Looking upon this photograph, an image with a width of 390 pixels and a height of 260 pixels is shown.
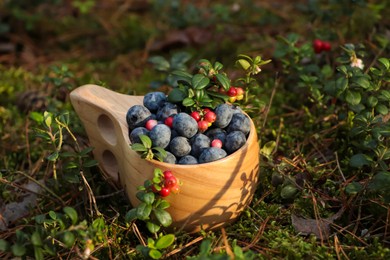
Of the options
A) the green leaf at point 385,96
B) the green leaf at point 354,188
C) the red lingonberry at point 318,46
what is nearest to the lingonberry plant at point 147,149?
the green leaf at point 354,188

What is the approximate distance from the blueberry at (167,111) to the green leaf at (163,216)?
14.9 inches

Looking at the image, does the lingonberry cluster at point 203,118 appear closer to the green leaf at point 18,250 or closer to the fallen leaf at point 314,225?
the fallen leaf at point 314,225

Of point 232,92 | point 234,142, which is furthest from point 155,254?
point 232,92

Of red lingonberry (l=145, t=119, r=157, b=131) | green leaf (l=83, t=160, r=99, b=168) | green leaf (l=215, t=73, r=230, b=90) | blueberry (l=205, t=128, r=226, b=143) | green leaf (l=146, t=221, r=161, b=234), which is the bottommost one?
green leaf (l=146, t=221, r=161, b=234)

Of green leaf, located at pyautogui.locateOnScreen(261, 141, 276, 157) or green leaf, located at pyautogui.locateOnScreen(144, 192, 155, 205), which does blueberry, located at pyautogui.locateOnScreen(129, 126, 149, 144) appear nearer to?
green leaf, located at pyautogui.locateOnScreen(144, 192, 155, 205)

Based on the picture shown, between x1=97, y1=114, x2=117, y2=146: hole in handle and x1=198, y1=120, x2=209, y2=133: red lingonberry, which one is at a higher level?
x1=198, y1=120, x2=209, y2=133: red lingonberry

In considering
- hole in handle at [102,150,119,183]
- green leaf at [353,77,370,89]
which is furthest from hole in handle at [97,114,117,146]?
green leaf at [353,77,370,89]

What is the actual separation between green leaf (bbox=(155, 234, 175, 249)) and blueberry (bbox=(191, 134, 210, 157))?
12.5 inches

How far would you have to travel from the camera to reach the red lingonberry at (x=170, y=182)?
1.88m

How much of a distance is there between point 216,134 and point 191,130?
4.7 inches

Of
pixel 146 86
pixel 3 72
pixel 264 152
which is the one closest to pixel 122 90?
pixel 146 86

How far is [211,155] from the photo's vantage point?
1.96 metres

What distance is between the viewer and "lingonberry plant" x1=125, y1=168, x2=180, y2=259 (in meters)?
1.89

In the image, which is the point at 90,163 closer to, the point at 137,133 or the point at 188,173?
the point at 137,133
